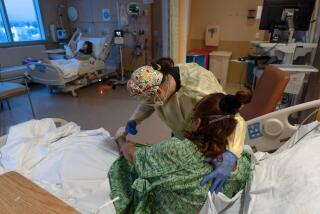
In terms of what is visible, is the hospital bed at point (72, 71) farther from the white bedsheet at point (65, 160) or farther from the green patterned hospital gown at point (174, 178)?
the green patterned hospital gown at point (174, 178)

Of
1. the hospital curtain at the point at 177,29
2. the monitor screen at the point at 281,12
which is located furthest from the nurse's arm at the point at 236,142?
the monitor screen at the point at 281,12

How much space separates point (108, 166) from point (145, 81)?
0.55 metres

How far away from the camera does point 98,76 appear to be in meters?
4.57

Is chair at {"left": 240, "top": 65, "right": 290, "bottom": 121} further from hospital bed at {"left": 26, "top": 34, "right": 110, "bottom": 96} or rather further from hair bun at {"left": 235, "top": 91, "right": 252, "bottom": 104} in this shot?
hospital bed at {"left": 26, "top": 34, "right": 110, "bottom": 96}

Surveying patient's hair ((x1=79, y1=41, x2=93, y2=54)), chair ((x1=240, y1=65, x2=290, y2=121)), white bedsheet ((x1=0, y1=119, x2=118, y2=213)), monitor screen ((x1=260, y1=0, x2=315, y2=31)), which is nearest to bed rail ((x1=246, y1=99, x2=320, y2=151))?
chair ((x1=240, y1=65, x2=290, y2=121))

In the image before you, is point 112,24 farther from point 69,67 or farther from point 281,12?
point 281,12

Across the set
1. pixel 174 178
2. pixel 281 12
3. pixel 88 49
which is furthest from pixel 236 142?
pixel 88 49

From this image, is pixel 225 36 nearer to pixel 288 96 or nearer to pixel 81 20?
pixel 288 96

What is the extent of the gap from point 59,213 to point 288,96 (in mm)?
2785

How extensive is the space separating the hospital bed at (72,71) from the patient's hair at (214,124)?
348 cm

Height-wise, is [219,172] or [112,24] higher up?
[112,24]

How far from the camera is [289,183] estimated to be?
81 cm

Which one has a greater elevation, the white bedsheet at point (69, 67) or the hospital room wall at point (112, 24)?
the hospital room wall at point (112, 24)

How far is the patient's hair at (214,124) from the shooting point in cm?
84
